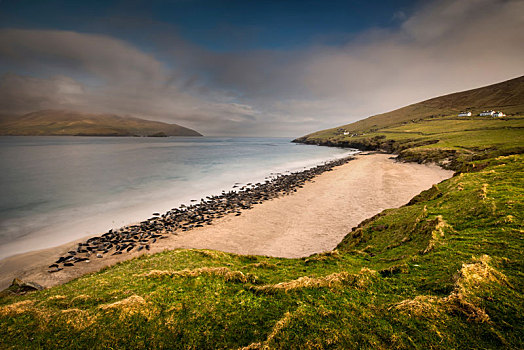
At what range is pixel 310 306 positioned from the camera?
13.0ft

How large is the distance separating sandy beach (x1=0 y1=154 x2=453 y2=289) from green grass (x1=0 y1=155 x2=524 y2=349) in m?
8.77

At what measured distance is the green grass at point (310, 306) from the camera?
3.21 m

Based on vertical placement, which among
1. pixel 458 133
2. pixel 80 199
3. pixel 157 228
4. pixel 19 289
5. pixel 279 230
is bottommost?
pixel 279 230

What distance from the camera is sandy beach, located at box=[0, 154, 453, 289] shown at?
1345 centimetres

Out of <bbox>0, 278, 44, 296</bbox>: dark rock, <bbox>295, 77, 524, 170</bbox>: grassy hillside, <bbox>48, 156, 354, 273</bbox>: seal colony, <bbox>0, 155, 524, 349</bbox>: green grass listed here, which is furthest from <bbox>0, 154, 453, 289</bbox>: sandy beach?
<bbox>295, 77, 524, 170</bbox>: grassy hillside

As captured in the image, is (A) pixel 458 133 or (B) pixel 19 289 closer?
(B) pixel 19 289

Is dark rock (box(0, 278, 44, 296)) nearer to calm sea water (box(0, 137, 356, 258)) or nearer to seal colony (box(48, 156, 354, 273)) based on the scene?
seal colony (box(48, 156, 354, 273))

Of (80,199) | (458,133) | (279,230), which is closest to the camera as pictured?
(279,230)

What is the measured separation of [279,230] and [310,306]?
14.2 m

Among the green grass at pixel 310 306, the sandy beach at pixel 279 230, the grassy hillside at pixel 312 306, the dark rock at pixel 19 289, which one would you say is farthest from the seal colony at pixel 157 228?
the grassy hillside at pixel 312 306

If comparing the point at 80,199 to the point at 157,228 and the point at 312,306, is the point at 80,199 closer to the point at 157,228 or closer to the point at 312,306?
the point at 157,228

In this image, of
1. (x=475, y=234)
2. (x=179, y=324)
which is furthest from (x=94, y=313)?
(x=475, y=234)

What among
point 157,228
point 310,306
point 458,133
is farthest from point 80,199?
point 458,133

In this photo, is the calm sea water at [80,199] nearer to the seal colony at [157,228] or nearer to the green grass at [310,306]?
the seal colony at [157,228]
